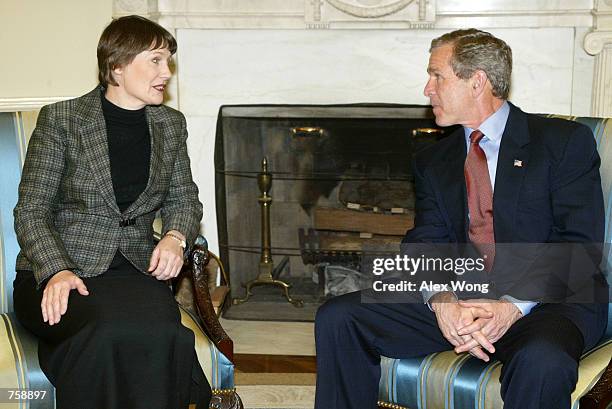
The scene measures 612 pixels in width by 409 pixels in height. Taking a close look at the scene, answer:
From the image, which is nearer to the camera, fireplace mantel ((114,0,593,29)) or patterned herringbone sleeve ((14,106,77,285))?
patterned herringbone sleeve ((14,106,77,285))

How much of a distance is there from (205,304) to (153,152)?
47 centimetres

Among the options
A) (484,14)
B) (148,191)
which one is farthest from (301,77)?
(148,191)

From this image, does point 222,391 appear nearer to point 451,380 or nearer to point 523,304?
point 451,380

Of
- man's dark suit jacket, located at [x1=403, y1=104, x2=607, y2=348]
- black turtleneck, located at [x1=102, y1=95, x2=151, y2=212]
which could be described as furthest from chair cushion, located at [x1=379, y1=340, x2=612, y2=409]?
black turtleneck, located at [x1=102, y1=95, x2=151, y2=212]

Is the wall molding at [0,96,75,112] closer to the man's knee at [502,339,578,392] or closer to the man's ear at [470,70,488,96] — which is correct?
the man's ear at [470,70,488,96]

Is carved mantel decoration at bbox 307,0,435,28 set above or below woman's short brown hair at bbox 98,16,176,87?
above

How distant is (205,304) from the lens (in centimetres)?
244

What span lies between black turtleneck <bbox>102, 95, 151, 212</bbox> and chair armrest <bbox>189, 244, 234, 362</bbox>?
0.82ft

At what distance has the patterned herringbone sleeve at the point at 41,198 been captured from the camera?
2330 millimetres

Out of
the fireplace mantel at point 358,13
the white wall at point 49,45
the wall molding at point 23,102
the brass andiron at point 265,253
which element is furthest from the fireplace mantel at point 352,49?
the wall molding at point 23,102

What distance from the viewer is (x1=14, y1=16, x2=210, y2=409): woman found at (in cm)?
216

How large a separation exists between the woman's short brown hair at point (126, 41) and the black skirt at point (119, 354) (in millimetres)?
Answer: 648

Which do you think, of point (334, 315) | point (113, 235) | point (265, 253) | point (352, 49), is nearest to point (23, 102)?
point (265, 253)

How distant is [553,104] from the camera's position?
357 centimetres
